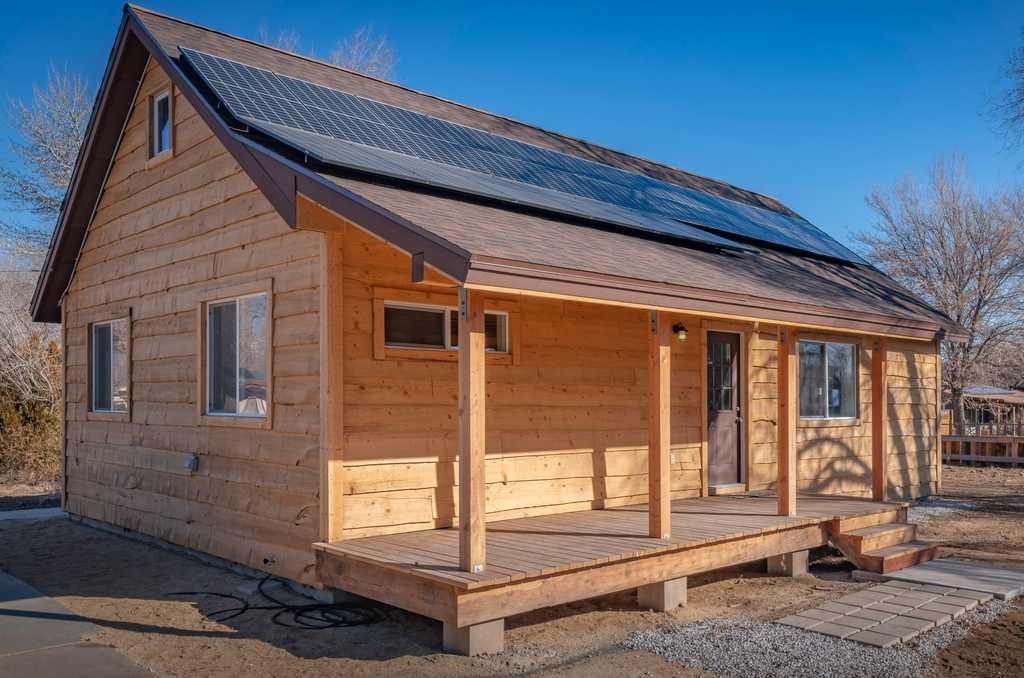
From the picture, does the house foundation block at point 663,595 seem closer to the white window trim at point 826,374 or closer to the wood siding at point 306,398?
the wood siding at point 306,398

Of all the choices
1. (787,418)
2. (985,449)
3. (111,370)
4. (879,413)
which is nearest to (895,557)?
(787,418)

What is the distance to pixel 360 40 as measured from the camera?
24375mm

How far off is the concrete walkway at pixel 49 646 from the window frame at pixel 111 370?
119 inches

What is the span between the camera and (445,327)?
23.3 feet

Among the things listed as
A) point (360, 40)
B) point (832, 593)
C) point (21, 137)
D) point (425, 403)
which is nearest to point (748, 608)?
point (832, 593)

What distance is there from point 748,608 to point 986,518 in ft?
20.1

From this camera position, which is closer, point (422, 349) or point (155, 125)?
point (422, 349)

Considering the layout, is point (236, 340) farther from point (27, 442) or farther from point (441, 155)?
point (27, 442)

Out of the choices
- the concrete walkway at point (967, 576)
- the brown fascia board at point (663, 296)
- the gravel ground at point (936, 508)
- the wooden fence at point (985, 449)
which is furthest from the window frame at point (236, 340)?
the wooden fence at point (985, 449)

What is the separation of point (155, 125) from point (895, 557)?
27.7 feet

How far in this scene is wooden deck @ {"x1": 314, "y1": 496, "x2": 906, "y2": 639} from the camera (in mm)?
5168

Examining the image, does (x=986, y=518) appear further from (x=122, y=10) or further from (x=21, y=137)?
(x=21, y=137)

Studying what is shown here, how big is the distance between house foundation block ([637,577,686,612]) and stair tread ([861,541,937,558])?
7.24 feet

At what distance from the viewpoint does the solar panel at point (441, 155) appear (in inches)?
278
